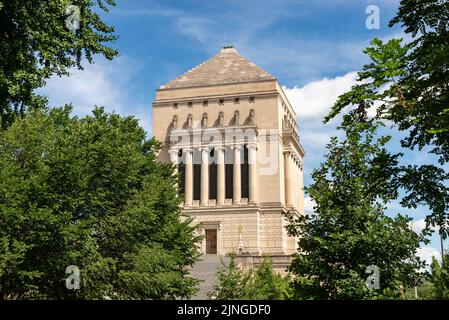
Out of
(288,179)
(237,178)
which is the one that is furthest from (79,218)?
(288,179)

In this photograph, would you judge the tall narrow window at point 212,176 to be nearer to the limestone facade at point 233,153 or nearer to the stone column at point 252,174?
the limestone facade at point 233,153

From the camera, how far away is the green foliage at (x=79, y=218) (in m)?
27.3

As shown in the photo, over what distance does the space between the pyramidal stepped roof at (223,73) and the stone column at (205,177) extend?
10332 mm

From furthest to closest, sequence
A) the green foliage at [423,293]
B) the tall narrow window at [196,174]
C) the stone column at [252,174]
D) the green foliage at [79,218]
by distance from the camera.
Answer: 1. the tall narrow window at [196,174]
2. the stone column at [252,174]
3. the green foliage at [79,218]
4. the green foliage at [423,293]

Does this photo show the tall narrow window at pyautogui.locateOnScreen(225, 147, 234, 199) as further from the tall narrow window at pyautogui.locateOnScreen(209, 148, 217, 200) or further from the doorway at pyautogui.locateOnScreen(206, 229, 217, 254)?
the doorway at pyautogui.locateOnScreen(206, 229, 217, 254)

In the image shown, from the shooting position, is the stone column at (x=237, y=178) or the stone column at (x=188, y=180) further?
the stone column at (x=188, y=180)

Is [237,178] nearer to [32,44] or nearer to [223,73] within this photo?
[223,73]

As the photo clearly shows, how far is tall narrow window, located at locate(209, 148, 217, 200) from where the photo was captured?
246 ft

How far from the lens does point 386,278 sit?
15.0 meters

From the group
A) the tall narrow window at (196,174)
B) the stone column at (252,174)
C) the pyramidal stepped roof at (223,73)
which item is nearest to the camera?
the stone column at (252,174)

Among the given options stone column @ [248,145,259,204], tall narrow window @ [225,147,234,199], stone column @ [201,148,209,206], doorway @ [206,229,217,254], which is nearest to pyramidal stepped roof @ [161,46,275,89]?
stone column @ [201,148,209,206]

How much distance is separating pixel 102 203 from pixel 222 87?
49792 millimetres

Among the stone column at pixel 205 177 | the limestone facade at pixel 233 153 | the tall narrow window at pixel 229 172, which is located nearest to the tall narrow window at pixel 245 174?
the limestone facade at pixel 233 153

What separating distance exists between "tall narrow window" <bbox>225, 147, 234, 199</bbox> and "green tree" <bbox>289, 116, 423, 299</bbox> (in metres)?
57.0
